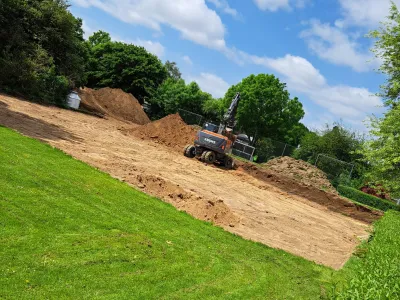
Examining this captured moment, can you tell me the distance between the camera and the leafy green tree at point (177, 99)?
47.6 m

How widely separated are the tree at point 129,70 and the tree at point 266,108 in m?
11.6

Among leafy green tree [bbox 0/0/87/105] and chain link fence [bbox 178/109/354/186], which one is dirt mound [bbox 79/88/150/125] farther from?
chain link fence [bbox 178/109/354/186]

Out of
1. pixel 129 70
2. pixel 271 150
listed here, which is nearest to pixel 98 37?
pixel 129 70

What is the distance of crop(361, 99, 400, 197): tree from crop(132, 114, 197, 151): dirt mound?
13.8m

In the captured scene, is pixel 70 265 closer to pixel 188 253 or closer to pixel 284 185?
pixel 188 253

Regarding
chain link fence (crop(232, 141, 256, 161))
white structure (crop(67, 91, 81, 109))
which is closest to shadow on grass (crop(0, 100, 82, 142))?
white structure (crop(67, 91, 81, 109))

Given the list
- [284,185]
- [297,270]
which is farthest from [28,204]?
[284,185]

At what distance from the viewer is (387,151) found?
17.5m

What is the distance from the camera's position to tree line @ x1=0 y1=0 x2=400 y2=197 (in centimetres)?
1992

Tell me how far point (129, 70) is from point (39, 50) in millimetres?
18775

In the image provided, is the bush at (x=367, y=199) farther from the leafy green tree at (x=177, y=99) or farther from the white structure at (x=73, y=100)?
the white structure at (x=73, y=100)

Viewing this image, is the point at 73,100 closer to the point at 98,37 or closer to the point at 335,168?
the point at 335,168

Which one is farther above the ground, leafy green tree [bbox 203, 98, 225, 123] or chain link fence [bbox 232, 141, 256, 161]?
leafy green tree [bbox 203, 98, 225, 123]

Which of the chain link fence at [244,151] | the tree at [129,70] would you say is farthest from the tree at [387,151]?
the tree at [129,70]
